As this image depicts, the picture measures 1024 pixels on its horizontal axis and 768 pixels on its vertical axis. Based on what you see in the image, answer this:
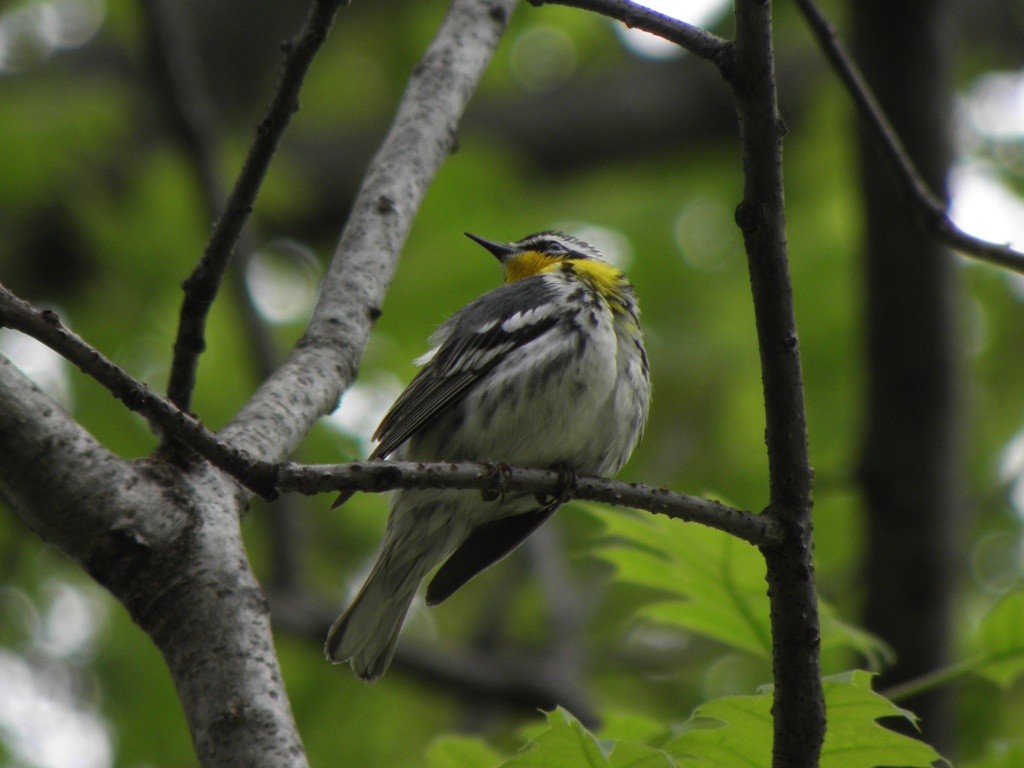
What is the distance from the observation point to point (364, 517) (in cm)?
812

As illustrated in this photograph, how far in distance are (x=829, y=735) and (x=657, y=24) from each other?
1545 millimetres

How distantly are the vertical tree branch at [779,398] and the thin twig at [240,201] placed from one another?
0.95m

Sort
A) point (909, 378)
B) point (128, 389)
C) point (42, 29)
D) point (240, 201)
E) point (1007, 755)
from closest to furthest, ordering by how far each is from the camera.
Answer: point (128, 389)
point (1007, 755)
point (240, 201)
point (909, 378)
point (42, 29)

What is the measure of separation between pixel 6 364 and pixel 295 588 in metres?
4.43

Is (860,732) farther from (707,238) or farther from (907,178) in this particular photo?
(707,238)

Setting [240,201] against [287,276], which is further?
[287,276]

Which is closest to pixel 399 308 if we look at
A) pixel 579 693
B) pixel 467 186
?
pixel 467 186

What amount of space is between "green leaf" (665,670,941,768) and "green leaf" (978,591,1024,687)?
69cm

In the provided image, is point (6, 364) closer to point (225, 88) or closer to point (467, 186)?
point (467, 186)

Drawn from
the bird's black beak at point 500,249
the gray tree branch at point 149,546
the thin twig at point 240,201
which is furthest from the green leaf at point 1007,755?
the bird's black beak at point 500,249

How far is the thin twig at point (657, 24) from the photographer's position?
2564mm

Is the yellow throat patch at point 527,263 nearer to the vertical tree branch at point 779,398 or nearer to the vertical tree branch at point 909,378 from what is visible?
the vertical tree branch at point 909,378

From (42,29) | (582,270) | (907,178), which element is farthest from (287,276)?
(907,178)

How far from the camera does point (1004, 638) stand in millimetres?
3215
